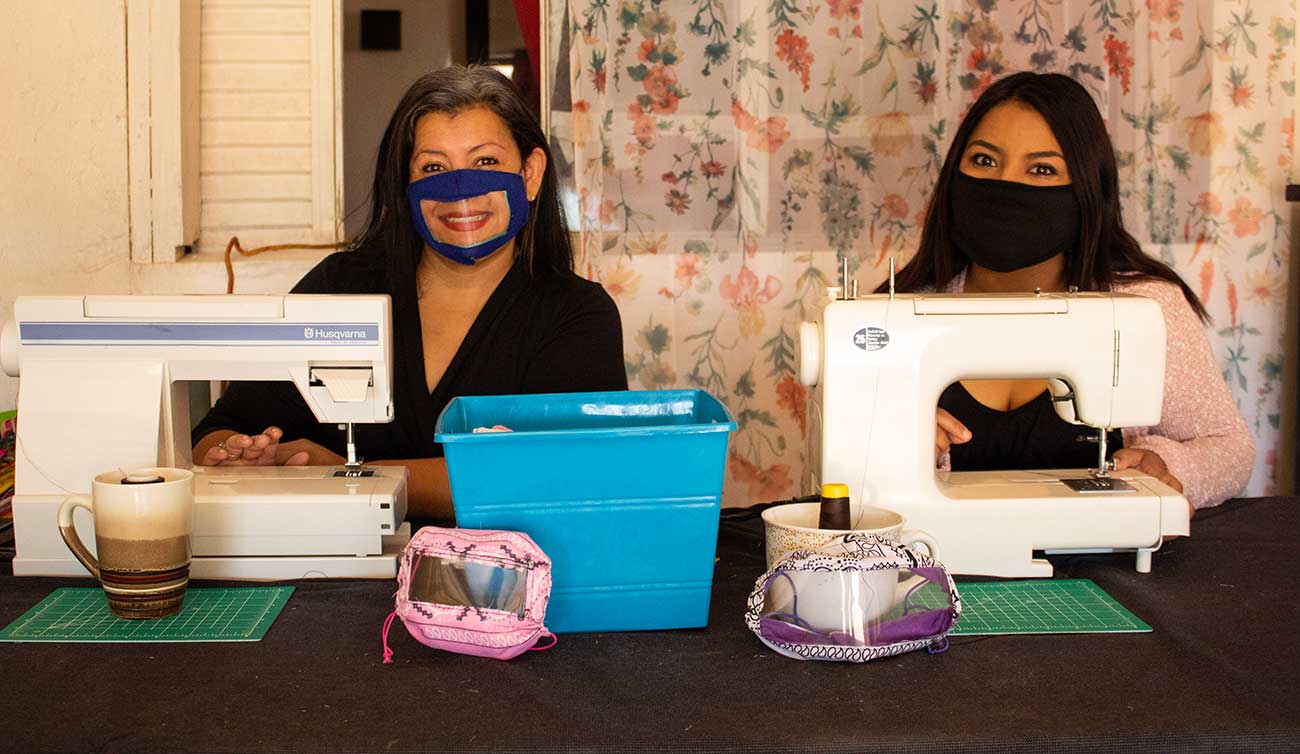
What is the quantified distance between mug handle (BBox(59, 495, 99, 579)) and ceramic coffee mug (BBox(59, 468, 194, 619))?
0.01m

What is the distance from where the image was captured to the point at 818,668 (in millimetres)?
1151

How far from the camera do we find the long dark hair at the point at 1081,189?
2.05 m

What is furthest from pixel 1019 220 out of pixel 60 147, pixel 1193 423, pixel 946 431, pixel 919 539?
pixel 60 147

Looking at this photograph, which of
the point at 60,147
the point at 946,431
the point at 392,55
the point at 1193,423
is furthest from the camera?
the point at 392,55

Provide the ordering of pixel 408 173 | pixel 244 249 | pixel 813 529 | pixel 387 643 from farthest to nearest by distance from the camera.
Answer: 1. pixel 244 249
2. pixel 408 173
3. pixel 813 529
4. pixel 387 643

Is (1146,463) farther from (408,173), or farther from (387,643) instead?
(408,173)

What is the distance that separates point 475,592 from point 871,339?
586 millimetres

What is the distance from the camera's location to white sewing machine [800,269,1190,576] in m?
1.48

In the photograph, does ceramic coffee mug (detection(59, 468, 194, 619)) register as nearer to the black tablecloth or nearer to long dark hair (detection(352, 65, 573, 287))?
the black tablecloth

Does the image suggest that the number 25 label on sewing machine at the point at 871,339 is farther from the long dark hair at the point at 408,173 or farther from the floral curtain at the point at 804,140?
the floral curtain at the point at 804,140

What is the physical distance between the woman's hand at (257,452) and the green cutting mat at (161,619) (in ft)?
1.08

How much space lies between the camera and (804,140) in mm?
3160

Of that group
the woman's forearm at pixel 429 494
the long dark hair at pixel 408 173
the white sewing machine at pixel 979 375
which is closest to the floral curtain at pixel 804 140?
the long dark hair at pixel 408 173

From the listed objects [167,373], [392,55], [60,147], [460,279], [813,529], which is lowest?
[813,529]
